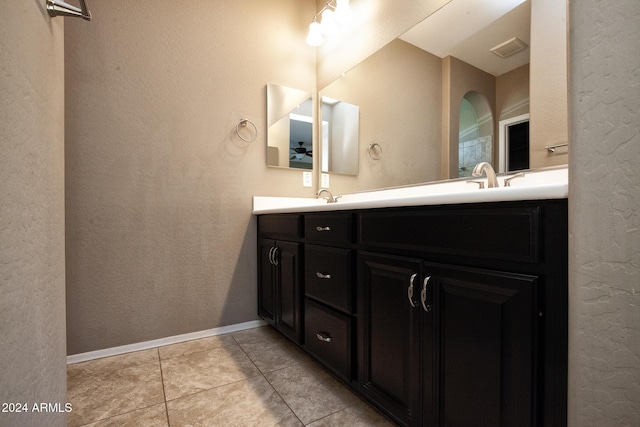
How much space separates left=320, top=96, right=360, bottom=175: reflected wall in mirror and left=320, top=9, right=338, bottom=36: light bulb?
1.41 ft

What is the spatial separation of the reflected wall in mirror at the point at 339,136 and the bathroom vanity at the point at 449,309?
84 cm

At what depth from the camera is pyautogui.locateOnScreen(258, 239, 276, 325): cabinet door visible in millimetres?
1715

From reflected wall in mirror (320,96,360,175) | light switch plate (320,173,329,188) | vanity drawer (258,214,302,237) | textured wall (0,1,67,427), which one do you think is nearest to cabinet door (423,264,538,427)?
vanity drawer (258,214,302,237)

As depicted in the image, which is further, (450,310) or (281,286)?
(281,286)

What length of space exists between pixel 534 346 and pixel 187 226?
67.7 inches

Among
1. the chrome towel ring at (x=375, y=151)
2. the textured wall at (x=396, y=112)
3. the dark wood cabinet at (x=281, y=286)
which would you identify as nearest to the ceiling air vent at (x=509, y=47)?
the textured wall at (x=396, y=112)

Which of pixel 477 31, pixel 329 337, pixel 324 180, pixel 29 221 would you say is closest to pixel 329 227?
pixel 329 337

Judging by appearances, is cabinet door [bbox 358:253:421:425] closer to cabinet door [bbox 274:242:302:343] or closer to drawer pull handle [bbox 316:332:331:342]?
drawer pull handle [bbox 316:332:331:342]

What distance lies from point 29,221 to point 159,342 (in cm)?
136

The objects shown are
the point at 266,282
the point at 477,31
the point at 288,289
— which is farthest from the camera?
the point at 266,282

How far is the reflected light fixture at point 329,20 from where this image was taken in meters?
1.89

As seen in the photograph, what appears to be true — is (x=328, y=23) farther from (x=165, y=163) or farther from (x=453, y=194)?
(x=453, y=194)

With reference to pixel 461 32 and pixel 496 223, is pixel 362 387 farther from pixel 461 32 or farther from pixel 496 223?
pixel 461 32

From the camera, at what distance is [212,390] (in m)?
1.22
